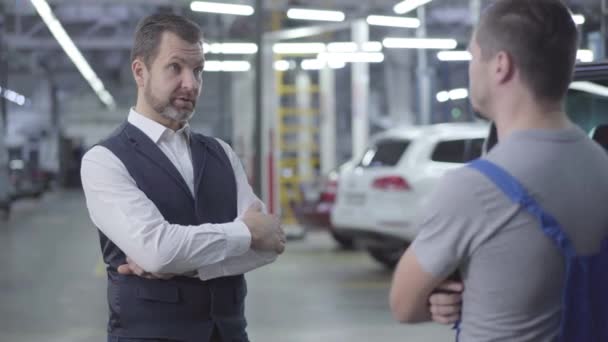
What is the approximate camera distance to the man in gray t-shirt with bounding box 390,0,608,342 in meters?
1.86

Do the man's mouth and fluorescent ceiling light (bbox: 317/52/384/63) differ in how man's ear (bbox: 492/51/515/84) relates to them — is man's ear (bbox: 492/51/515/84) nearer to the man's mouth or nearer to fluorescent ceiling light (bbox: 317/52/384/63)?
the man's mouth

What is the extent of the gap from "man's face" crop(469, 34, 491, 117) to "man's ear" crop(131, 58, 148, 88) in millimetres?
1175

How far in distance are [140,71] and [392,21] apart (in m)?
18.7

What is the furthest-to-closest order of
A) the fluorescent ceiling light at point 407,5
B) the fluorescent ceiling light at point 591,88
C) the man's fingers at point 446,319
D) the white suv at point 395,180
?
the fluorescent ceiling light at point 407,5 → the white suv at point 395,180 → the fluorescent ceiling light at point 591,88 → the man's fingers at point 446,319

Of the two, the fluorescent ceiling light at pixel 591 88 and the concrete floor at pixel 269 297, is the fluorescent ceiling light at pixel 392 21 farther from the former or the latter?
the fluorescent ceiling light at pixel 591 88

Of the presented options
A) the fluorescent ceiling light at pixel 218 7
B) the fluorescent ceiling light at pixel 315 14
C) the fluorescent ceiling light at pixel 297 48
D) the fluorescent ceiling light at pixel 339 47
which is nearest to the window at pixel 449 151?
the fluorescent ceiling light at pixel 218 7

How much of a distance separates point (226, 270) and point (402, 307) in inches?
36.6

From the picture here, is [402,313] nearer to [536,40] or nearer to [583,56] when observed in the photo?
[536,40]

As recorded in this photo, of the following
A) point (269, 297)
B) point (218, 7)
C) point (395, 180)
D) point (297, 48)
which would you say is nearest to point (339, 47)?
point (297, 48)

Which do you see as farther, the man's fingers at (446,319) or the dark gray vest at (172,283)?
the dark gray vest at (172,283)

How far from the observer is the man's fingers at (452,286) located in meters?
1.93

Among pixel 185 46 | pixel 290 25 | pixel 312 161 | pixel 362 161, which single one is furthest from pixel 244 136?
pixel 185 46

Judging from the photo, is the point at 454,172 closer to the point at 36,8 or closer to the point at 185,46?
the point at 185,46

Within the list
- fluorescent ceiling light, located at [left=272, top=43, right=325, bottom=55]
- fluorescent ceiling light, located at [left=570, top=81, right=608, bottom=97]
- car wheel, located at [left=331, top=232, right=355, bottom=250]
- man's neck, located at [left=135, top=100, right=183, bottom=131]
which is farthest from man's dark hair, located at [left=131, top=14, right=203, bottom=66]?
fluorescent ceiling light, located at [left=272, top=43, right=325, bottom=55]
